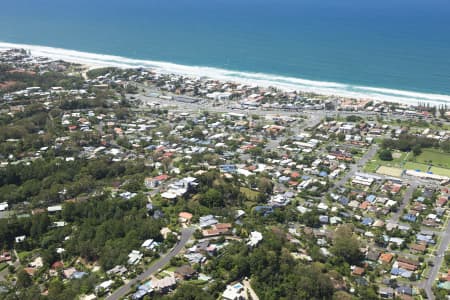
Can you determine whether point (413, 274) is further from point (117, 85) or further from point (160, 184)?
point (117, 85)

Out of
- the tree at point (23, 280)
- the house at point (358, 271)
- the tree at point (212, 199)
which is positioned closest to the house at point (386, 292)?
the house at point (358, 271)

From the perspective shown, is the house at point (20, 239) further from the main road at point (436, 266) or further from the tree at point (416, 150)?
the tree at point (416, 150)

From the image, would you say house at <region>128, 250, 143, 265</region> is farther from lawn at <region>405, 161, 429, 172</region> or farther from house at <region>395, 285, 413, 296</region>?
lawn at <region>405, 161, 429, 172</region>

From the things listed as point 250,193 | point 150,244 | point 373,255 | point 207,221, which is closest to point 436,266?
point 373,255

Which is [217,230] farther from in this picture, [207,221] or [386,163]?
[386,163]

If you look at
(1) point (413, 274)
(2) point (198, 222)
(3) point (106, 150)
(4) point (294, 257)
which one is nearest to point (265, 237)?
(4) point (294, 257)

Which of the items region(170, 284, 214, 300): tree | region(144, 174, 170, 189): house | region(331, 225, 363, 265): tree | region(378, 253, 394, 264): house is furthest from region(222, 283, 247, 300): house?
region(144, 174, 170, 189): house
